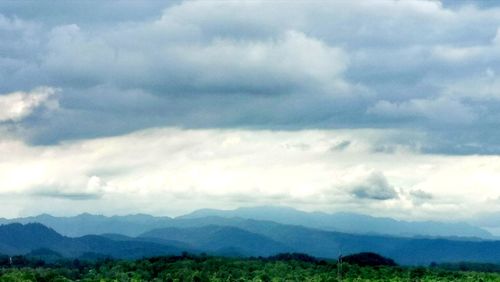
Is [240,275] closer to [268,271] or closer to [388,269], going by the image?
[268,271]

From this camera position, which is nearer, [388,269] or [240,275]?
[240,275]

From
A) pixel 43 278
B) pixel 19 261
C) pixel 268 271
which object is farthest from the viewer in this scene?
pixel 19 261

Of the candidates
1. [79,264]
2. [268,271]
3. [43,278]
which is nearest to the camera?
[43,278]

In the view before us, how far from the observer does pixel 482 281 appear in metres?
125

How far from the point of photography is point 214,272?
13262cm

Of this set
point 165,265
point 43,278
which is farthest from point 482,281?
point 43,278

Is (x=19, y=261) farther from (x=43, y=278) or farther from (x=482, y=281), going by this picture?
(x=482, y=281)

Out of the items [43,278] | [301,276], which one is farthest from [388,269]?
[43,278]

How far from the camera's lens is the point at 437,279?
12850cm

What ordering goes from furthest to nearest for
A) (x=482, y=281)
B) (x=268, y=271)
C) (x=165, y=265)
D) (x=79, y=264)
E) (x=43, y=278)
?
(x=79, y=264)
(x=165, y=265)
(x=268, y=271)
(x=482, y=281)
(x=43, y=278)

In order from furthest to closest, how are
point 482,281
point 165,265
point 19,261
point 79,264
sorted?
point 19,261 → point 79,264 → point 165,265 → point 482,281

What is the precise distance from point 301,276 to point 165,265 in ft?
94.0

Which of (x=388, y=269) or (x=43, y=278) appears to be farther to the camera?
(x=388, y=269)

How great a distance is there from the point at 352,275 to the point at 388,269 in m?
17.6
